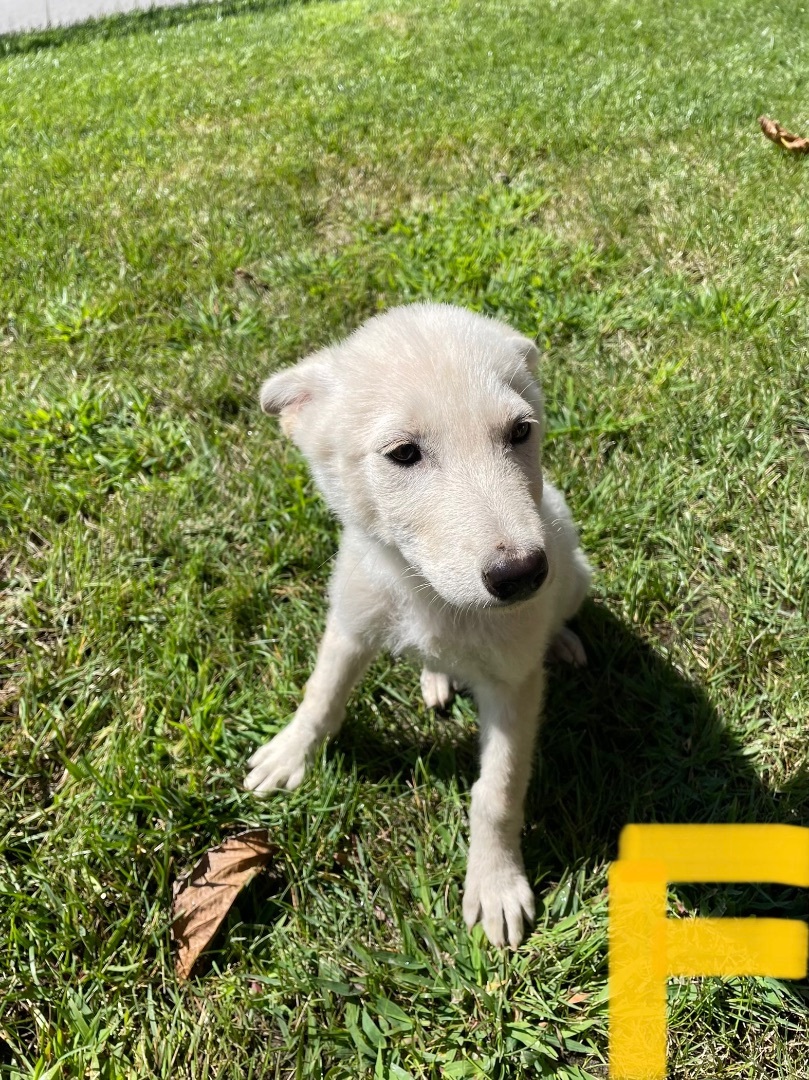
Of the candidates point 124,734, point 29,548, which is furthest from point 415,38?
point 124,734

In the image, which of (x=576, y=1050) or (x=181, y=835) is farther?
(x=181, y=835)

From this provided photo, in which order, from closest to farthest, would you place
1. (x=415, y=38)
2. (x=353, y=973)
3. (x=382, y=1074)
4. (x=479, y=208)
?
(x=382, y=1074)
(x=353, y=973)
(x=479, y=208)
(x=415, y=38)

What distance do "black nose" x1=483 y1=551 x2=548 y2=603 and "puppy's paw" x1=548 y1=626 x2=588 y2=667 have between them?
133cm

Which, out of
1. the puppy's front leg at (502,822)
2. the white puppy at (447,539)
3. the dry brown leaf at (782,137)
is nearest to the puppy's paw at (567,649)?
the white puppy at (447,539)

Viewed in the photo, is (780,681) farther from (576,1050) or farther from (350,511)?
(350,511)

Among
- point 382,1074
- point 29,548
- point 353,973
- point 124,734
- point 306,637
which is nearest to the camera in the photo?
point 382,1074

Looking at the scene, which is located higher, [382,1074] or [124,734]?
[124,734]

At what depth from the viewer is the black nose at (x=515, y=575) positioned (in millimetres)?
1737

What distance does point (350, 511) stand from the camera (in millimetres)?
2324

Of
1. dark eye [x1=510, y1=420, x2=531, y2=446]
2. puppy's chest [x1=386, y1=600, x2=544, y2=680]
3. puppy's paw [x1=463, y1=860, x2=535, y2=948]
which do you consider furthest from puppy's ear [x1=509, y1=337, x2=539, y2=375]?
puppy's paw [x1=463, y1=860, x2=535, y2=948]

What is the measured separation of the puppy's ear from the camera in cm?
237

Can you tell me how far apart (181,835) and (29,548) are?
163 centimetres

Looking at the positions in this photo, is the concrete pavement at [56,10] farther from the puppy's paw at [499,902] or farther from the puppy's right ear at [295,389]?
the puppy's paw at [499,902]

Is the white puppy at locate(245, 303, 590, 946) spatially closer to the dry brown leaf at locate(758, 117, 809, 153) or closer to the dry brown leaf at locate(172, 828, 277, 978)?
the dry brown leaf at locate(172, 828, 277, 978)
